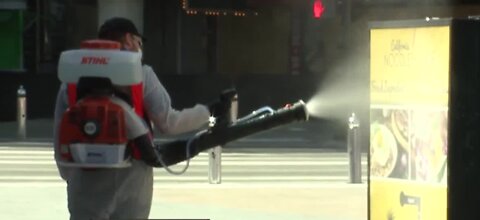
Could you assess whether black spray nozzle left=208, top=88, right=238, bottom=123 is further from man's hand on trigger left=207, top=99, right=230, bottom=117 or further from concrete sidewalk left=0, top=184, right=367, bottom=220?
concrete sidewalk left=0, top=184, right=367, bottom=220

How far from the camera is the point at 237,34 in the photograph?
30922 mm

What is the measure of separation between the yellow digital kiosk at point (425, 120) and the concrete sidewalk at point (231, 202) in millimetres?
3428

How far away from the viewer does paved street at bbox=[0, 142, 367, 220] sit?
468 inches

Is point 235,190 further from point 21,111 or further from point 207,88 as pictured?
point 207,88

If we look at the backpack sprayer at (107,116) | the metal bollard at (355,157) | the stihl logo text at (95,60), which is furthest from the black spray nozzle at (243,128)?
the metal bollard at (355,157)

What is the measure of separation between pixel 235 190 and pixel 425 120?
697 cm

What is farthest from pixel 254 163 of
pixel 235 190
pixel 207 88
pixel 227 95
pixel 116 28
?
pixel 227 95

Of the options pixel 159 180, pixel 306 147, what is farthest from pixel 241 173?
pixel 306 147

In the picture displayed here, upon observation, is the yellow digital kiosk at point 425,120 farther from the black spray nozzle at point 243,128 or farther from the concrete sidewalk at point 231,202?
the concrete sidewalk at point 231,202

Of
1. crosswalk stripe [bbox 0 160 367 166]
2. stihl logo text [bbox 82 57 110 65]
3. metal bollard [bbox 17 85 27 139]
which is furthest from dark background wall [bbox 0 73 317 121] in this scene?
stihl logo text [bbox 82 57 110 65]

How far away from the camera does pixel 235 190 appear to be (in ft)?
46.6

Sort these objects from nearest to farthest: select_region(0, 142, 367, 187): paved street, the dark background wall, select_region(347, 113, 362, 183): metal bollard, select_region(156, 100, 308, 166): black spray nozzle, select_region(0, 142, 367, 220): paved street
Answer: select_region(156, 100, 308, 166): black spray nozzle → select_region(0, 142, 367, 220): paved street → select_region(347, 113, 362, 183): metal bollard → select_region(0, 142, 367, 187): paved street → the dark background wall

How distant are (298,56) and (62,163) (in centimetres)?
2537

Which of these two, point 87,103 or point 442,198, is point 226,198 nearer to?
point 442,198
